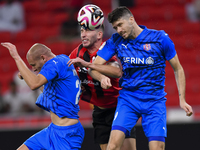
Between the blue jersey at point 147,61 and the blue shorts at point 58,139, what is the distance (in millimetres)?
795

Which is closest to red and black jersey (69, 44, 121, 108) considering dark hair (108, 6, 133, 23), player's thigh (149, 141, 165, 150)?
dark hair (108, 6, 133, 23)

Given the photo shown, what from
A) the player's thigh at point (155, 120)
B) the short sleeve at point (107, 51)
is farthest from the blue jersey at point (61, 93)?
the player's thigh at point (155, 120)

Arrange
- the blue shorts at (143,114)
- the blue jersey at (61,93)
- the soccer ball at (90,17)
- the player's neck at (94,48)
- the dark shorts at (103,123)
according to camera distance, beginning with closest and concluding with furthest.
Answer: the blue shorts at (143,114) < the blue jersey at (61,93) < the soccer ball at (90,17) < the player's neck at (94,48) < the dark shorts at (103,123)

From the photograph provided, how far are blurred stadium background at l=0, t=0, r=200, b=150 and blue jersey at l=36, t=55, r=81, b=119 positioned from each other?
207cm

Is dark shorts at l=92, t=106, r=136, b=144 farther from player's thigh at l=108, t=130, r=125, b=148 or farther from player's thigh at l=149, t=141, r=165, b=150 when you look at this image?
player's thigh at l=149, t=141, r=165, b=150

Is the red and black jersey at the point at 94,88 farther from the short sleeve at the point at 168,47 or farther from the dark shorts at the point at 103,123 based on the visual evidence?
the short sleeve at the point at 168,47

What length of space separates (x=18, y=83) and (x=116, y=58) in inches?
185

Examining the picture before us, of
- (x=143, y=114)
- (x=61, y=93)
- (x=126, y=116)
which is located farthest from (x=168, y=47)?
(x=61, y=93)

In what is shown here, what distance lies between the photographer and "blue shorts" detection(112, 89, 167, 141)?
13.7 ft

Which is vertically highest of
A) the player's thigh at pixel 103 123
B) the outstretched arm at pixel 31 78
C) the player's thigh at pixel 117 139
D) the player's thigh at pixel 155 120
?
the outstretched arm at pixel 31 78

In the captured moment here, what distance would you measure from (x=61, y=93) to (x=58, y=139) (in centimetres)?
52

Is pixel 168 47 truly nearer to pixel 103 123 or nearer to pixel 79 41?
pixel 103 123

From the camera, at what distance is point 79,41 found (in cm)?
1004

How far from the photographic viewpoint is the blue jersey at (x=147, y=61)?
169 inches
